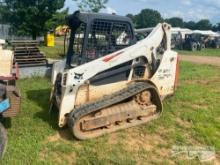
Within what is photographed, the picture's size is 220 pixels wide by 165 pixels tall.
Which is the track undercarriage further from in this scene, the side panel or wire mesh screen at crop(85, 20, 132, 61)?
wire mesh screen at crop(85, 20, 132, 61)

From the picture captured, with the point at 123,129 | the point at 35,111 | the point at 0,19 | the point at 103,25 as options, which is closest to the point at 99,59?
the point at 103,25

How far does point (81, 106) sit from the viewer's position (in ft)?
21.6

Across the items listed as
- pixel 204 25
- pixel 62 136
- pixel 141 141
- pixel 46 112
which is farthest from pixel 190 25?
pixel 62 136

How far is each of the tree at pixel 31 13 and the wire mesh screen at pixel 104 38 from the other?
23.7m

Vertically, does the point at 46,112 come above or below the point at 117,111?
below

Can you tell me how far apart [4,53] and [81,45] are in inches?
69.9

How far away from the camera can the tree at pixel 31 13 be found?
98.2ft

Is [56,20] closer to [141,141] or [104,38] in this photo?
[104,38]

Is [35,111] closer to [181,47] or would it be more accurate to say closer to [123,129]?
[123,129]

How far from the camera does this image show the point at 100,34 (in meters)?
6.97

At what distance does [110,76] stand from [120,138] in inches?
48.5

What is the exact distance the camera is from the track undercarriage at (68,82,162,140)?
6.39m

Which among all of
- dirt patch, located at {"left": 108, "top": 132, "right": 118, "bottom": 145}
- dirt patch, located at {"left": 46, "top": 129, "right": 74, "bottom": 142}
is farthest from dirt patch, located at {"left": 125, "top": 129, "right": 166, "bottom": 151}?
dirt patch, located at {"left": 46, "top": 129, "right": 74, "bottom": 142}

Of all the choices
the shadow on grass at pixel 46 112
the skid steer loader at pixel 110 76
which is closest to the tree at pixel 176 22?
the shadow on grass at pixel 46 112
